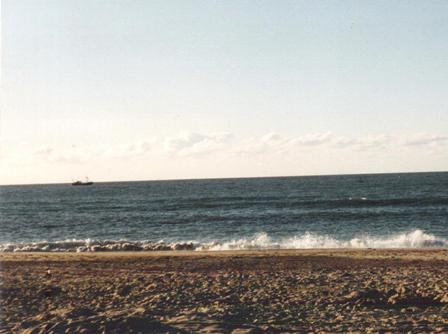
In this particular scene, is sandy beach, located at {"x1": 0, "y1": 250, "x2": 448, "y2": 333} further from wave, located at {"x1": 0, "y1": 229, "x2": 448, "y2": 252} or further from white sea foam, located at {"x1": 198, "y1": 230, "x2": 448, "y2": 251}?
white sea foam, located at {"x1": 198, "y1": 230, "x2": 448, "y2": 251}

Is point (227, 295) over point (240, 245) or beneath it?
over

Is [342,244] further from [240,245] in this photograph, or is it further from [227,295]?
[227,295]

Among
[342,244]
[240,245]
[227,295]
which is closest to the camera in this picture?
[227,295]

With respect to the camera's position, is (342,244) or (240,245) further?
(342,244)

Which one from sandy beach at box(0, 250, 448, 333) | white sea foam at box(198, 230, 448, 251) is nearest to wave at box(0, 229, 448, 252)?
white sea foam at box(198, 230, 448, 251)

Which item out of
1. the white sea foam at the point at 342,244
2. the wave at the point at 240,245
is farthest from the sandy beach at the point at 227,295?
the white sea foam at the point at 342,244

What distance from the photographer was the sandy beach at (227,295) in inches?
338

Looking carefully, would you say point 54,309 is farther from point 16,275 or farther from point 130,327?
point 16,275

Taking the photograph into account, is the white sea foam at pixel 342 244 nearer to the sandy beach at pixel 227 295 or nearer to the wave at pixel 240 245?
the wave at pixel 240 245

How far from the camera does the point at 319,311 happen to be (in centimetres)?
984

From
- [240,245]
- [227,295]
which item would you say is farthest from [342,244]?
[227,295]

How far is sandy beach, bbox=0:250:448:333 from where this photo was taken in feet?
28.2

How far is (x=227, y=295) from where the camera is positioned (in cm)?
1151

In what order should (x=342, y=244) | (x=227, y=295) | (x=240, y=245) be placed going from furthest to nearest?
(x=342, y=244), (x=240, y=245), (x=227, y=295)
